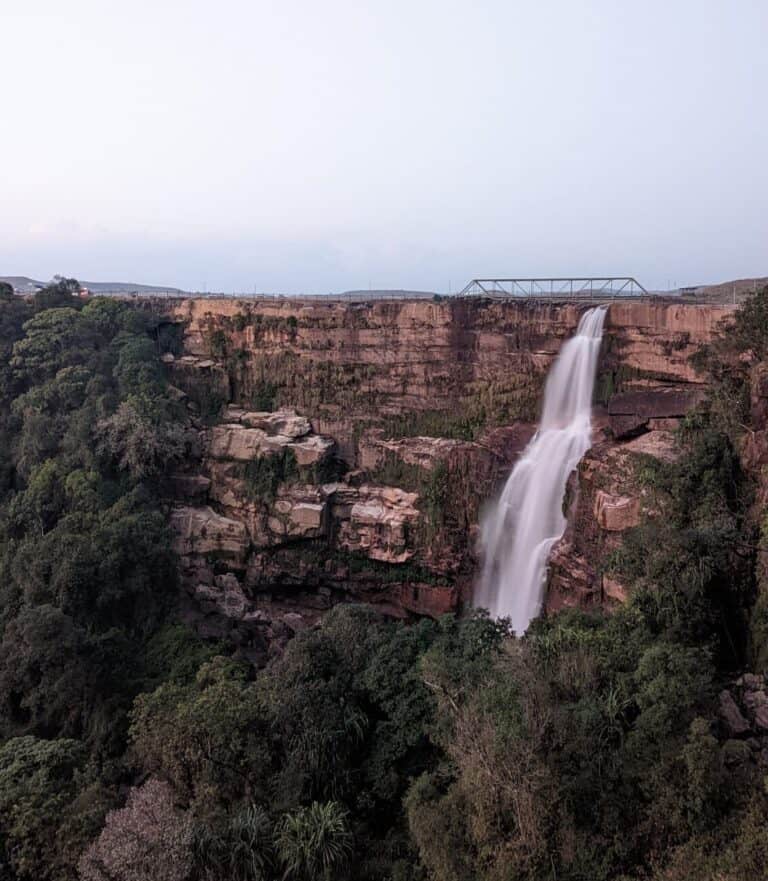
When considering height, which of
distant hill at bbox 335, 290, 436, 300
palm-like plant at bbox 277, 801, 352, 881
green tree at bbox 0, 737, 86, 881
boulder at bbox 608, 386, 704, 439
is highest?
distant hill at bbox 335, 290, 436, 300

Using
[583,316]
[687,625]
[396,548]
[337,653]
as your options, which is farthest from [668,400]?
[337,653]

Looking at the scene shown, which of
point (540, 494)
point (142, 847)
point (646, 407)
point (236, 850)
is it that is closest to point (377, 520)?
point (540, 494)

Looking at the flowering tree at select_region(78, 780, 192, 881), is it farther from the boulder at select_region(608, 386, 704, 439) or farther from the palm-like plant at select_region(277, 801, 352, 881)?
the boulder at select_region(608, 386, 704, 439)

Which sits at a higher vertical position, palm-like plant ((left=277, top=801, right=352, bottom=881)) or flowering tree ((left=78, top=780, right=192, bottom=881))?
flowering tree ((left=78, top=780, right=192, bottom=881))

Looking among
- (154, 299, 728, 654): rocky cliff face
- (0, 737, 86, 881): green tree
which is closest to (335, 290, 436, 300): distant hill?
(154, 299, 728, 654): rocky cliff face

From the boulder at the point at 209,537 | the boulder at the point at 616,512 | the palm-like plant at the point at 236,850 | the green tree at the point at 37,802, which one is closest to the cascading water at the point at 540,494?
the boulder at the point at 616,512

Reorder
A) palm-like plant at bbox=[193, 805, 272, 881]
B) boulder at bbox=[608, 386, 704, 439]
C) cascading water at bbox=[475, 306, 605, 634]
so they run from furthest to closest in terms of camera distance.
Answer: cascading water at bbox=[475, 306, 605, 634] < boulder at bbox=[608, 386, 704, 439] < palm-like plant at bbox=[193, 805, 272, 881]
